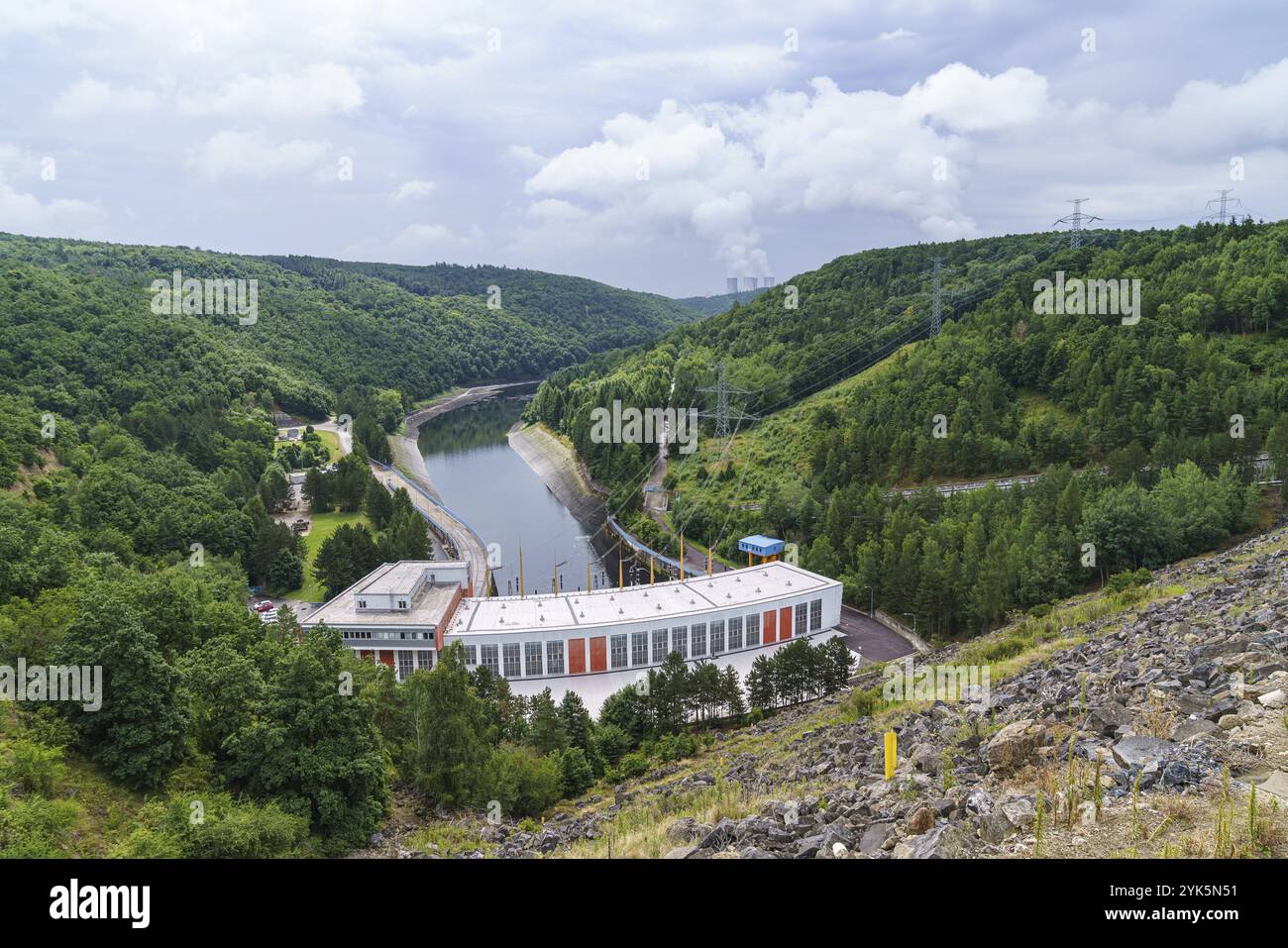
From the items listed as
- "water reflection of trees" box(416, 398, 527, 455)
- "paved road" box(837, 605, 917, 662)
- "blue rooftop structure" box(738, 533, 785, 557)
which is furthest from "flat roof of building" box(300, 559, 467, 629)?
"water reflection of trees" box(416, 398, 527, 455)

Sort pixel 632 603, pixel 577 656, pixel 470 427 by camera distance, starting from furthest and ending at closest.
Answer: pixel 470 427, pixel 632 603, pixel 577 656

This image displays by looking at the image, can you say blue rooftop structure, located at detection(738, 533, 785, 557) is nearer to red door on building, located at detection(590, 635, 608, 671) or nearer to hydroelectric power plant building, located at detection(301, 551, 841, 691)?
hydroelectric power plant building, located at detection(301, 551, 841, 691)

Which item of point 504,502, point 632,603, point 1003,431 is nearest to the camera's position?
point 632,603

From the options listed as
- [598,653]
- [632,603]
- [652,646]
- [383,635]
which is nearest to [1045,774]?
[598,653]

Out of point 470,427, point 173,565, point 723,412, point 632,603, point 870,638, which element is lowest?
point 870,638

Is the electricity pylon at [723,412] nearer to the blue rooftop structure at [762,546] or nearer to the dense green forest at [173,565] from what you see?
the blue rooftop structure at [762,546]

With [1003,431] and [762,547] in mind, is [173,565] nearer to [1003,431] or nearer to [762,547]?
[762,547]
